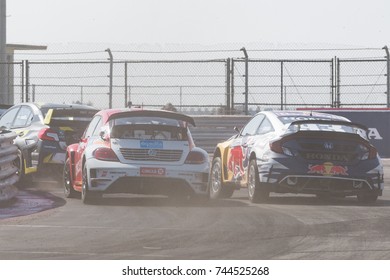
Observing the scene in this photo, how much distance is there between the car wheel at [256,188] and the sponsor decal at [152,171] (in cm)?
131

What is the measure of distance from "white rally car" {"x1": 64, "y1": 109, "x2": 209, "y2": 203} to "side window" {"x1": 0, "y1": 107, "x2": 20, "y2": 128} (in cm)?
499

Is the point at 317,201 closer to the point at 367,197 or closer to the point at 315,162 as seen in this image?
the point at 367,197

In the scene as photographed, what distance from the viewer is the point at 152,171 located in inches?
632

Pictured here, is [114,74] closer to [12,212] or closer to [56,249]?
[12,212]

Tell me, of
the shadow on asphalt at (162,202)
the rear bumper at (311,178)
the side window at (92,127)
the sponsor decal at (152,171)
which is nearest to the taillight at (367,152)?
the rear bumper at (311,178)

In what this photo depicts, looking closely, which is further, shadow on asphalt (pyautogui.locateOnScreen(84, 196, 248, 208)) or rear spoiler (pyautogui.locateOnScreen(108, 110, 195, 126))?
rear spoiler (pyautogui.locateOnScreen(108, 110, 195, 126))

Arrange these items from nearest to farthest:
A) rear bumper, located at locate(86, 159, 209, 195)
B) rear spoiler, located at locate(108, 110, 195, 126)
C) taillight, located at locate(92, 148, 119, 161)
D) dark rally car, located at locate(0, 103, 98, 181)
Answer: rear bumper, located at locate(86, 159, 209, 195), taillight, located at locate(92, 148, 119, 161), rear spoiler, located at locate(108, 110, 195, 126), dark rally car, located at locate(0, 103, 98, 181)

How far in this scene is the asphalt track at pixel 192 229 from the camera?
34.8 ft

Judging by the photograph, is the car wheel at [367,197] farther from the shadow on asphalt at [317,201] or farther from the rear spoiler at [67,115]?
the rear spoiler at [67,115]

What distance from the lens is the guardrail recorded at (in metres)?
16.4

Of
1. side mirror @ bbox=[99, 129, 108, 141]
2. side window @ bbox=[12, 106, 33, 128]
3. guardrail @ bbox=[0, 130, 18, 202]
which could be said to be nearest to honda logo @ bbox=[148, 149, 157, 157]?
side mirror @ bbox=[99, 129, 108, 141]

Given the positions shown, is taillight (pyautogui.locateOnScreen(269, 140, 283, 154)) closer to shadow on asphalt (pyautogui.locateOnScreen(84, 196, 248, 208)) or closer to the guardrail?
shadow on asphalt (pyautogui.locateOnScreen(84, 196, 248, 208))

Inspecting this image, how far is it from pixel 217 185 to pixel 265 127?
4.99 feet

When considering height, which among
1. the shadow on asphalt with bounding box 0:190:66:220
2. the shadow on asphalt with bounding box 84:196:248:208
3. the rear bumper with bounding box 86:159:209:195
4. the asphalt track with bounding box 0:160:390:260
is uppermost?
the rear bumper with bounding box 86:159:209:195
